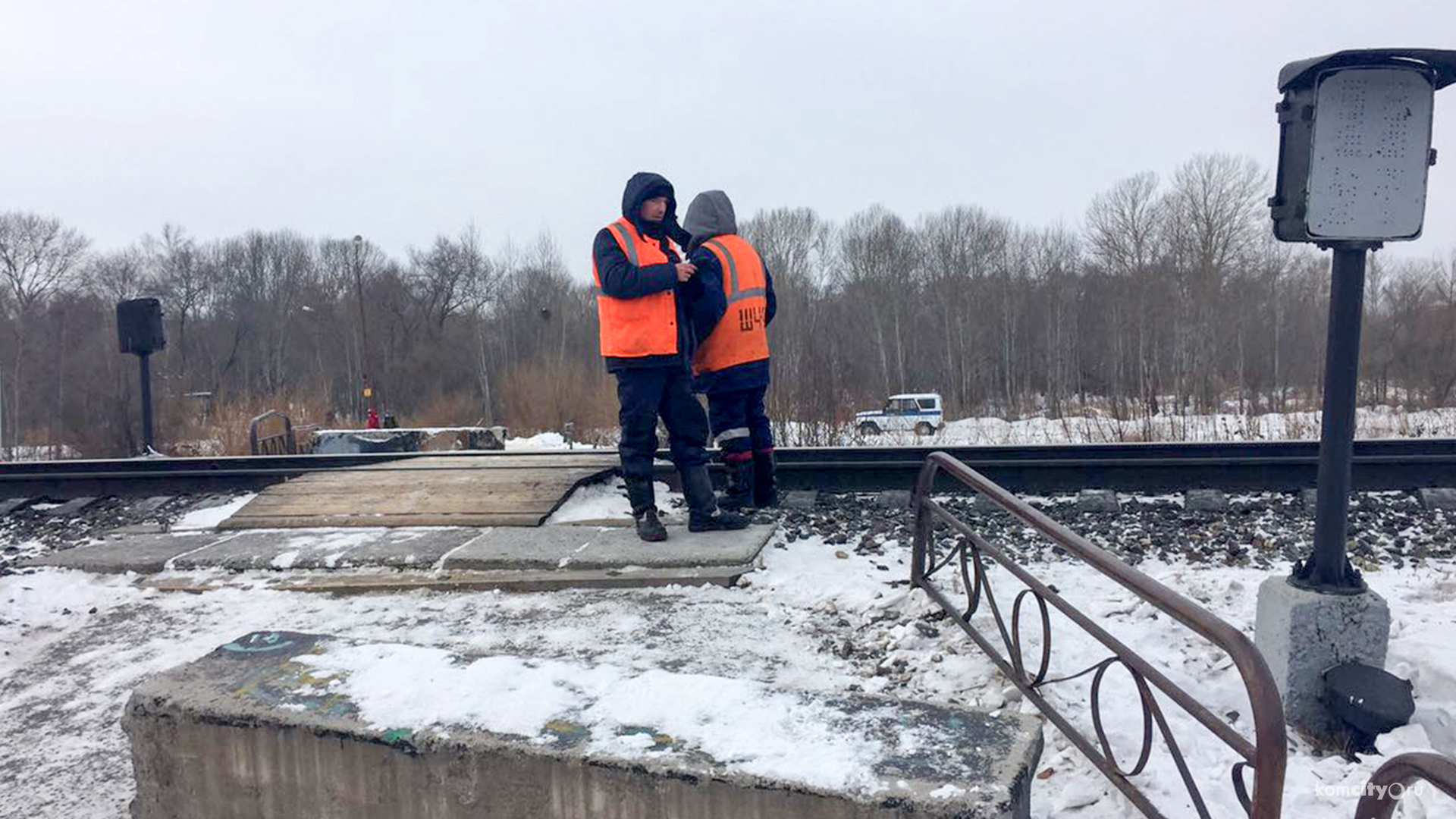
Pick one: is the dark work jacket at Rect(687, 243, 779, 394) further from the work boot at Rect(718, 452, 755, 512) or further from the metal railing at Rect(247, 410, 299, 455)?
the metal railing at Rect(247, 410, 299, 455)

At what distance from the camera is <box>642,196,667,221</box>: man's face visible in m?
5.36

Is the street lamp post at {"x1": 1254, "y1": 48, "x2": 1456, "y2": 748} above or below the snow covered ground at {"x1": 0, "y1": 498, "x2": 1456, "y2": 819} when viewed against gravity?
above

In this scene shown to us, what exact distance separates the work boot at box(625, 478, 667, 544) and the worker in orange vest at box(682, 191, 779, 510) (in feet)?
2.63

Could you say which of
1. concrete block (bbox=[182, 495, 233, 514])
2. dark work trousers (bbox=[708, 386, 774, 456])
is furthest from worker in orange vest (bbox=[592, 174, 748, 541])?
concrete block (bbox=[182, 495, 233, 514])

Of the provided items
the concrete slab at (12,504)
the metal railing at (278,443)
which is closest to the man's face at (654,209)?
the concrete slab at (12,504)

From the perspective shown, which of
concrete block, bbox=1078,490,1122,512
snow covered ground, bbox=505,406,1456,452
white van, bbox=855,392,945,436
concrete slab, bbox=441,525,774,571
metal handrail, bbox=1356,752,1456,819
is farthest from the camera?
white van, bbox=855,392,945,436

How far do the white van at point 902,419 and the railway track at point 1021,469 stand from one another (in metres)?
4.81

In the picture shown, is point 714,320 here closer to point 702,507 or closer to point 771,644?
point 702,507

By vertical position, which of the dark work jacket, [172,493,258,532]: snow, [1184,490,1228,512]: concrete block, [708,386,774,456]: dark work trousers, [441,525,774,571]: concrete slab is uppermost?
the dark work jacket

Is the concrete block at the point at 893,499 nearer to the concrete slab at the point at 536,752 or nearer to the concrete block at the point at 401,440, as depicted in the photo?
the concrete slab at the point at 536,752

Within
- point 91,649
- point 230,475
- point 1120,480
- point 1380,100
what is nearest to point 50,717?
point 91,649

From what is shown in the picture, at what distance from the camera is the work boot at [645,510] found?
17.5 ft

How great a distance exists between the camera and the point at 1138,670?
7.91ft

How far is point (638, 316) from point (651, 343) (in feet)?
0.54
